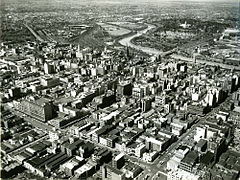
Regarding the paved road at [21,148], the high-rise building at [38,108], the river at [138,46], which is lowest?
the paved road at [21,148]

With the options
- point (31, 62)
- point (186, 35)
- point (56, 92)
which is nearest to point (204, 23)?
point (186, 35)

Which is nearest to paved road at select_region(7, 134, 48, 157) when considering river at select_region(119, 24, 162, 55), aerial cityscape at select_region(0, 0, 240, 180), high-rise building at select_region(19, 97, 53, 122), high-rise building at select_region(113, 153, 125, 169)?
aerial cityscape at select_region(0, 0, 240, 180)

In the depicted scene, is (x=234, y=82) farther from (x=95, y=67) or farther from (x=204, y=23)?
(x=204, y=23)

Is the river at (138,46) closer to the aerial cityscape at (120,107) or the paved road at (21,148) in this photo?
the aerial cityscape at (120,107)

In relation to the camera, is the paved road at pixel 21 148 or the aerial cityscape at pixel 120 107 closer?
the aerial cityscape at pixel 120 107

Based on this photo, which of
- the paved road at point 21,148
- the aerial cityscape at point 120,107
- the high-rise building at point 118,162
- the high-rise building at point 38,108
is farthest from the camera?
the high-rise building at point 38,108

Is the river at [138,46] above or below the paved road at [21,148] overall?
above

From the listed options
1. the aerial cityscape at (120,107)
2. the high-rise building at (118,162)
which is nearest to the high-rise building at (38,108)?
the aerial cityscape at (120,107)

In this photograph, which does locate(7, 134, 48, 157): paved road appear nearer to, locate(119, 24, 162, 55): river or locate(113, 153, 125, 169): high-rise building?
locate(113, 153, 125, 169): high-rise building

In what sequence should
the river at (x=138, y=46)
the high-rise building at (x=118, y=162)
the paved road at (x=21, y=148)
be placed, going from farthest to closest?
1. the river at (x=138, y=46)
2. the paved road at (x=21, y=148)
3. the high-rise building at (x=118, y=162)
